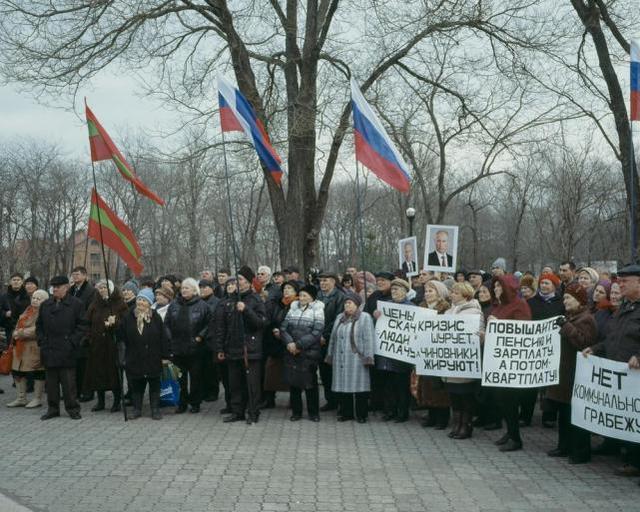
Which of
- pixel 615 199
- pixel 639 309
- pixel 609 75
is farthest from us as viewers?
pixel 615 199

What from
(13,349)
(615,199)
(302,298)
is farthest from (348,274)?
(615,199)

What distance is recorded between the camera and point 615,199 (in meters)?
46.4

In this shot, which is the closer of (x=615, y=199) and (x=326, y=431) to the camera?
(x=326, y=431)

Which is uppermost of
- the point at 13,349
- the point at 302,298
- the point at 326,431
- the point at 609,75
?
the point at 609,75

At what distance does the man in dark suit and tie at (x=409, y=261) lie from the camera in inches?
507

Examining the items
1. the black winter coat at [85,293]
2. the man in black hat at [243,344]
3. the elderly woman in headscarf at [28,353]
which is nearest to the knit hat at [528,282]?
the man in black hat at [243,344]

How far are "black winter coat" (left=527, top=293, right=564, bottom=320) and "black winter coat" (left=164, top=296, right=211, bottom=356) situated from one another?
15.3ft

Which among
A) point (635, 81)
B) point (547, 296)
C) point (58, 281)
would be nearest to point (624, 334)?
point (547, 296)

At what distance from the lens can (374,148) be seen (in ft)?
35.8

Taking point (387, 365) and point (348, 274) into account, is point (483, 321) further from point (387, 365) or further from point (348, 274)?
point (348, 274)

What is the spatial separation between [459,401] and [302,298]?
261cm

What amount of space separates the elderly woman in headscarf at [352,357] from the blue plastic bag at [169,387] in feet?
8.21

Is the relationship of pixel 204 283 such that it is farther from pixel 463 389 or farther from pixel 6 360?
pixel 463 389

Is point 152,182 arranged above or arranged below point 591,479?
above
